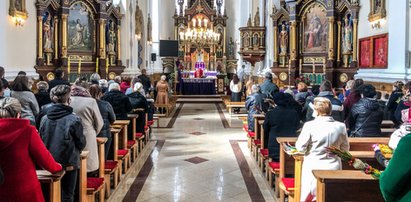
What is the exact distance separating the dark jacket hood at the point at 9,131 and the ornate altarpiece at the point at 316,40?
13.7 metres

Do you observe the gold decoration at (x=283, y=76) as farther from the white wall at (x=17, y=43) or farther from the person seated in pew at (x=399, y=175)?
the person seated in pew at (x=399, y=175)

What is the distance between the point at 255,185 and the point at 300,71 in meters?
11.7

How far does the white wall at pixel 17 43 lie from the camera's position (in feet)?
36.9

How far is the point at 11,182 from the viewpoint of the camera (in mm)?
3320

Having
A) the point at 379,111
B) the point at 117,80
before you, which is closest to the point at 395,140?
the point at 379,111

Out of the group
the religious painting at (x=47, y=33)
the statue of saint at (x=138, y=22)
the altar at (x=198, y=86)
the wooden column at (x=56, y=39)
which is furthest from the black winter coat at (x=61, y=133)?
the altar at (x=198, y=86)

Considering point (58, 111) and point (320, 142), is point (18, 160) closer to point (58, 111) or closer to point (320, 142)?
point (58, 111)

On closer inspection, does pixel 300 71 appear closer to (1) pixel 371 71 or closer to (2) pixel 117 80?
(1) pixel 371 71

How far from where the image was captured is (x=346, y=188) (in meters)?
3.56

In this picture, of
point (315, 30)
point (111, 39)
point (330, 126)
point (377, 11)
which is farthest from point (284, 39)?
point (330, 126)

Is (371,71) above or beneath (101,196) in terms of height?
above

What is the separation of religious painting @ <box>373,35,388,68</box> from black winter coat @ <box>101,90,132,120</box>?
7.16 metres

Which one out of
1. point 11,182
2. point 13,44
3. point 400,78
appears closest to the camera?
point 11,182

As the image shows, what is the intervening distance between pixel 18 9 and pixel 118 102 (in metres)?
5.68
